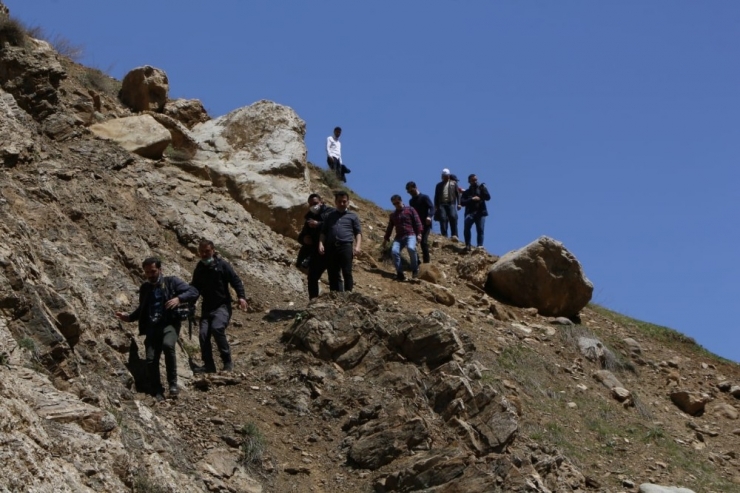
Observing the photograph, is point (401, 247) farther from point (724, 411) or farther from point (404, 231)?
point (724, 411)

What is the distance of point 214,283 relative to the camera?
526 inches

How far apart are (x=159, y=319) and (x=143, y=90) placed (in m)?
10.2

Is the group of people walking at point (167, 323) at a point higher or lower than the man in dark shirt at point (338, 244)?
lower

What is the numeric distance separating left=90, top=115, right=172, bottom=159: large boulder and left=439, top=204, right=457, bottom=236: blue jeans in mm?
6313

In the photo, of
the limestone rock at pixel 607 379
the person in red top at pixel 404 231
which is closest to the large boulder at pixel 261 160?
the person in red top at pixel 404 231

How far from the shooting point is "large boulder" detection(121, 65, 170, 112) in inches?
846

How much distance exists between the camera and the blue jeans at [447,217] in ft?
75.6

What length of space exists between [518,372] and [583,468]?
2675mm

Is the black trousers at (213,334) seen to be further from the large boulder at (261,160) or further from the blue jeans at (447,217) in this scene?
the blue jeans at (447,217)

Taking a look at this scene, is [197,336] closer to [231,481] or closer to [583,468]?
[231,481]

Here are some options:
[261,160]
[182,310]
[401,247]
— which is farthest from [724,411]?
[182,310]

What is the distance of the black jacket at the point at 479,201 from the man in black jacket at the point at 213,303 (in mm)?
9695

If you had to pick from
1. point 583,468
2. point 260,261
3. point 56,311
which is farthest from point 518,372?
point 56,311

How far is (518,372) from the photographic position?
16422 millimetres
